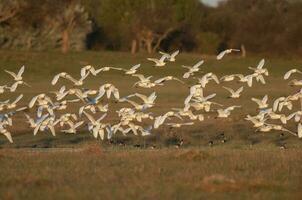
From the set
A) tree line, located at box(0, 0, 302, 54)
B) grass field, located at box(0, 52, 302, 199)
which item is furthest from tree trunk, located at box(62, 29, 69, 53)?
grass field, located at box(0, 52, 302, 199)

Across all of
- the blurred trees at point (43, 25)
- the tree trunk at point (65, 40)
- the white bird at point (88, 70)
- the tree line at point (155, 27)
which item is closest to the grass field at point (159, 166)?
the white bird at point (88, 70)

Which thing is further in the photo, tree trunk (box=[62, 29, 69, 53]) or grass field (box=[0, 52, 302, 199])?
tree trunk (box=[62, 29, 69, 53])

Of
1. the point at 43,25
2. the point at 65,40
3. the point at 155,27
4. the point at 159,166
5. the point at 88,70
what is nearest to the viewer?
the point at 159,166

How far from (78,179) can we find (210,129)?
31.3 feet

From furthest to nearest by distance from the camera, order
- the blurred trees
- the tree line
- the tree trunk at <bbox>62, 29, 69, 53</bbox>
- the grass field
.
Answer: the tree line, the tree trunk at <bbox>62, 29, 69, 53</bbox>, the blurred trees, the grass field

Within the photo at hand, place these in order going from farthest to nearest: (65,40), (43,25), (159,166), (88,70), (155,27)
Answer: (155,27) < (43,25) < (65,40) < (88,70) < (159,166)

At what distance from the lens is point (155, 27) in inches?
2098

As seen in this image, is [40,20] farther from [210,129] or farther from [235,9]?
[210,129]

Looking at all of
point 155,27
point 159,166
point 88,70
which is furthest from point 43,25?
point 159,166

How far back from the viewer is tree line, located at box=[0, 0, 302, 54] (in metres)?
49.7

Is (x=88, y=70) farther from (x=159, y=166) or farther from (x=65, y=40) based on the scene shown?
(x=65, y=40)

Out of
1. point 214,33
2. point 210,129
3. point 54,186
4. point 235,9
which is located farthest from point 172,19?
point 54,186

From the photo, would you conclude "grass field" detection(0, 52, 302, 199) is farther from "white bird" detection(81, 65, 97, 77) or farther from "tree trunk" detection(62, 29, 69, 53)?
"tree trunk" detection(62, 29, 69, 53)

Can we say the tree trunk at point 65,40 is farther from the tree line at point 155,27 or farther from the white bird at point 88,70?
the white bird at point 88,70
